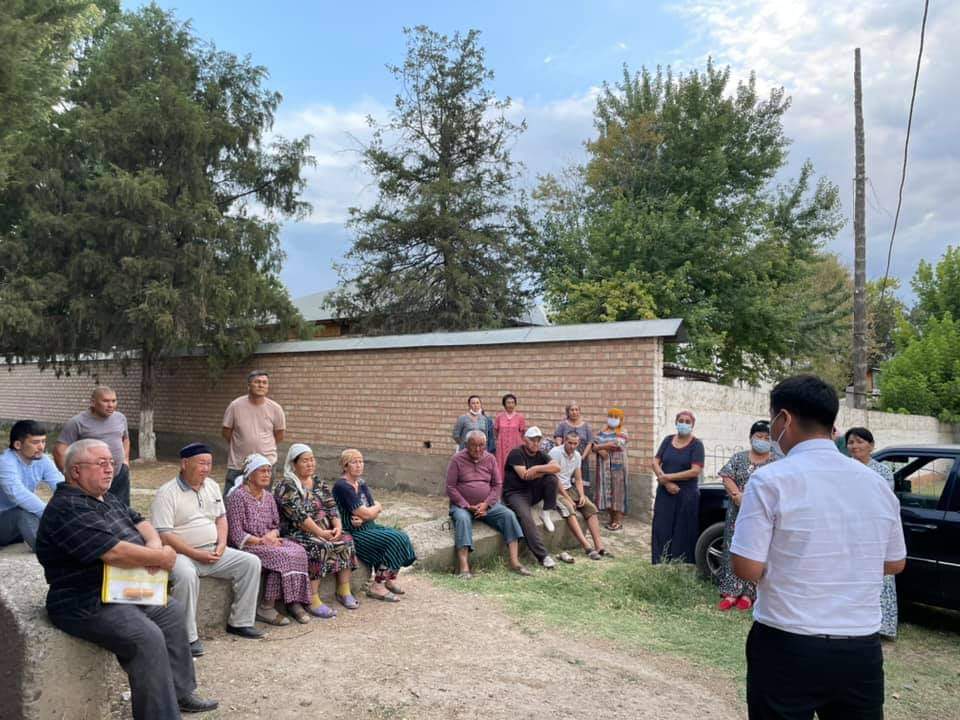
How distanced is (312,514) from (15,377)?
78.9 feet

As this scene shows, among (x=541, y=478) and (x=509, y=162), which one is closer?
(x=541, y=478)

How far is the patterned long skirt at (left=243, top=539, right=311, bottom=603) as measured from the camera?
5520 millimetres

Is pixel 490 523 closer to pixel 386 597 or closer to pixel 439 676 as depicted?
pixel 386 597

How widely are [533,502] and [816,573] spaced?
6113 mm

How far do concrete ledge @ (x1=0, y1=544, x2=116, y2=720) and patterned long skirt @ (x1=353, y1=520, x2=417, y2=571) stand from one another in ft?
9.15

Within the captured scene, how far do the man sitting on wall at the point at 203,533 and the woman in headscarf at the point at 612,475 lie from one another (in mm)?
5783

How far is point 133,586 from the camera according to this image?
12.4 feet

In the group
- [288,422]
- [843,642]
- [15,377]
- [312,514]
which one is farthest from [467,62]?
[843,642]

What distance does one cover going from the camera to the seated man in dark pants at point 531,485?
8023 mm

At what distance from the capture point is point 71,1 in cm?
1010

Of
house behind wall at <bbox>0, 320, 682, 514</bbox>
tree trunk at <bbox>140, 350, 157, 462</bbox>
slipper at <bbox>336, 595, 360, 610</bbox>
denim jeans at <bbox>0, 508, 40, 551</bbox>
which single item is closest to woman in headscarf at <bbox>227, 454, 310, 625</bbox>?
slipper at <bbox>336, 595, 360, 610</bbox>

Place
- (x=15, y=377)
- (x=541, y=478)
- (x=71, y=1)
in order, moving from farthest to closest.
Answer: (x=15, y=377), (x=71, y=1), (x=541, y=478)

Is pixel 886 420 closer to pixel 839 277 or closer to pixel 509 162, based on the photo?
pixel 509 162

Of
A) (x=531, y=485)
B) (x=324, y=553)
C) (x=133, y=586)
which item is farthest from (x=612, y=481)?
(x=133, y=586)
